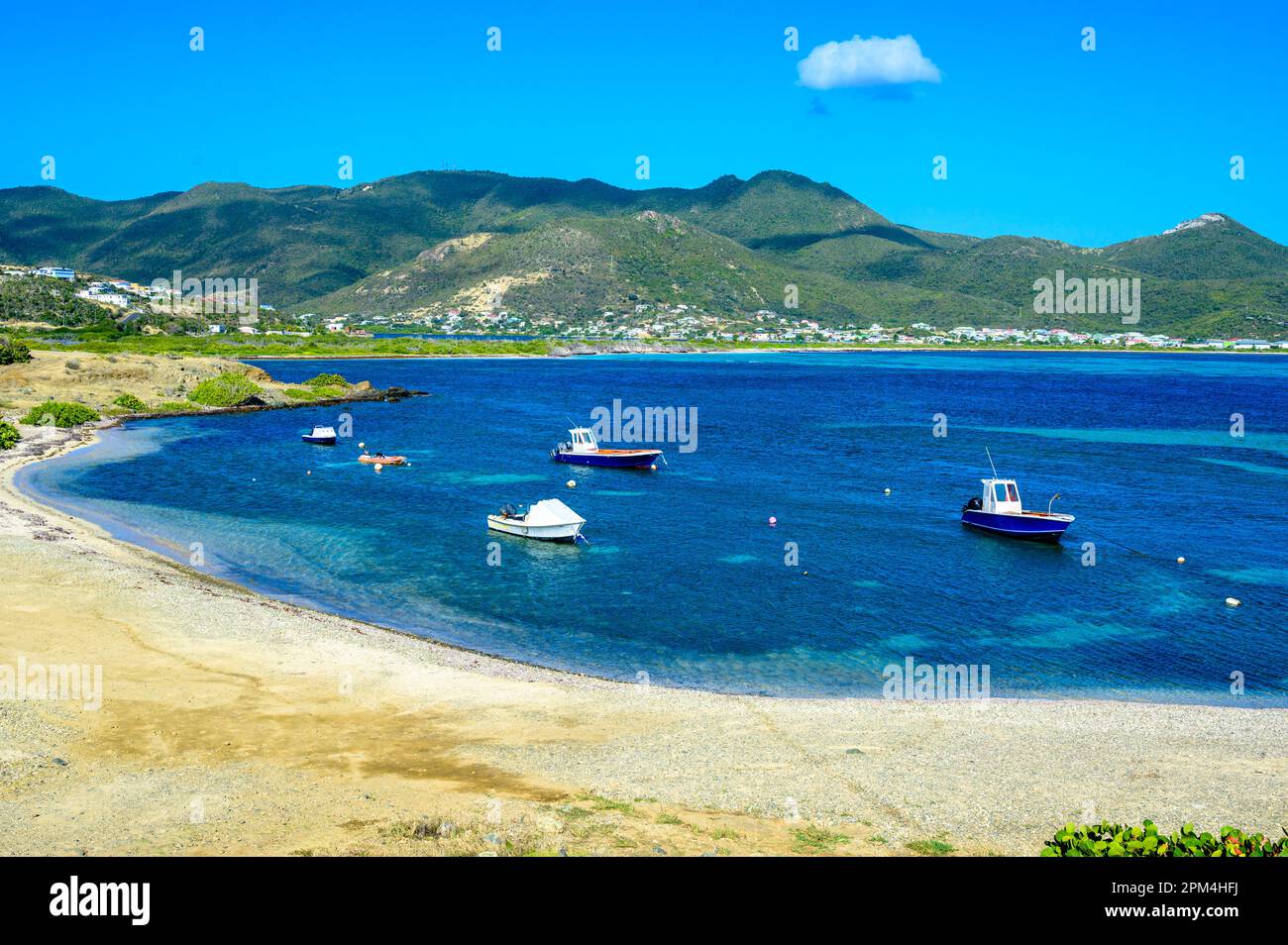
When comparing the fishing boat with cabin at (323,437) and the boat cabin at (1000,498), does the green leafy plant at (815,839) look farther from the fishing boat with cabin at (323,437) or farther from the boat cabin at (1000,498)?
the fishing boat with cabin at (323,437)

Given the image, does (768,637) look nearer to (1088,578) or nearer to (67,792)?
(1088,578)

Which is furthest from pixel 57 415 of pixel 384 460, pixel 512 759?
pixel 512 759

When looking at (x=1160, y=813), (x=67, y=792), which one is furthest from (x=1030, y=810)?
(x=67, y=792)

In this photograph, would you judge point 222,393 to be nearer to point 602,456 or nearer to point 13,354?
point 13,354

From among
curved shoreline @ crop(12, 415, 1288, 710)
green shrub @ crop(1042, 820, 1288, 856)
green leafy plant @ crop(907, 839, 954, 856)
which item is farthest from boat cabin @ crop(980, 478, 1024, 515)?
green shrub @ crop(1042, 820, 1288, 856)

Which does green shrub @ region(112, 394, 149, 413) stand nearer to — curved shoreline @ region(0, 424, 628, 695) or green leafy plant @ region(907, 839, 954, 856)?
curved shoreline @ region(0, 424, 628, 695)

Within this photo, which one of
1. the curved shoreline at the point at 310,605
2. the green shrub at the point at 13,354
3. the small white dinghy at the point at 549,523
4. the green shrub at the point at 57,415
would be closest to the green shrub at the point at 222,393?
the green shrub at the point at 13,354
